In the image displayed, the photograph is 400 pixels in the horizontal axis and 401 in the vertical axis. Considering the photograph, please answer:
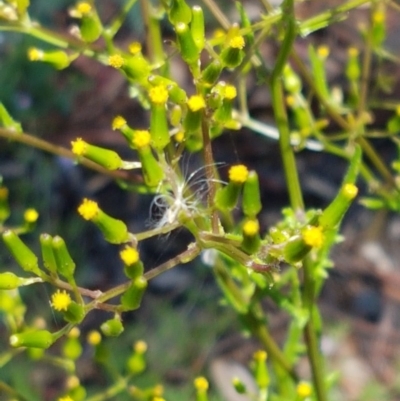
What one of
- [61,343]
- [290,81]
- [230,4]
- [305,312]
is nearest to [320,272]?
[305,312]

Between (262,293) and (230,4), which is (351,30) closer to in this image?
(230,4)

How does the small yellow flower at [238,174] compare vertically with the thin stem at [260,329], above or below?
above

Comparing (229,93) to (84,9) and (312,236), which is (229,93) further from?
(84,9)

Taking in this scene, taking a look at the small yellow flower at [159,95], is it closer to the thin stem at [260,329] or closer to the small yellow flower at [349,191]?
the small yellow flower at [349,191]

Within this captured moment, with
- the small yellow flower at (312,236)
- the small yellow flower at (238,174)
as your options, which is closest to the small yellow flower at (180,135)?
the small yellow flower at (238,174)

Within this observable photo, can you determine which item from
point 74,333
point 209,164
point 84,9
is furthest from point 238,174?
point 74,333
